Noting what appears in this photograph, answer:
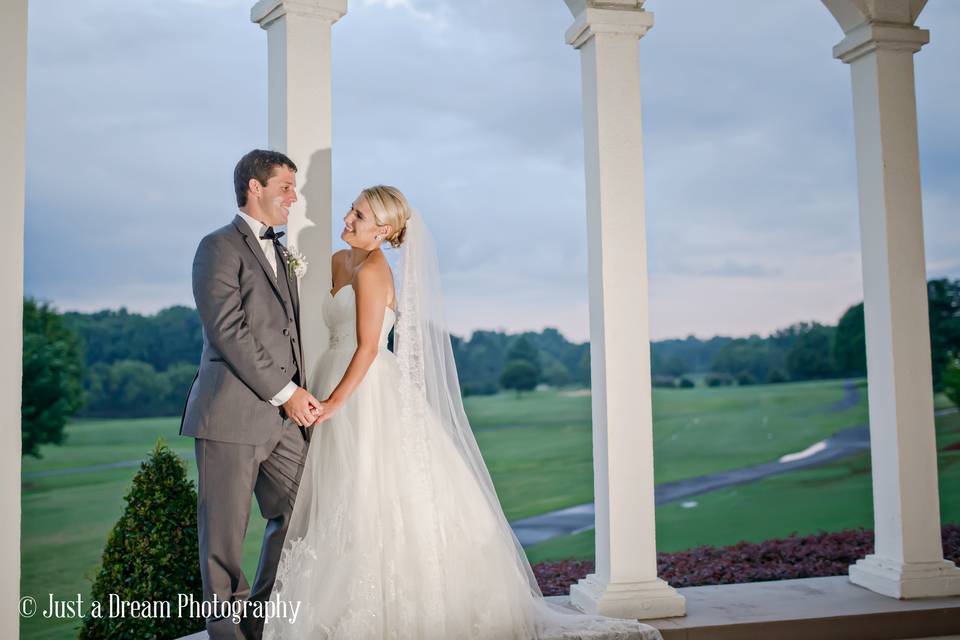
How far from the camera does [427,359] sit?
4008 mm

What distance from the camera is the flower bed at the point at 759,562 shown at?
6719 mm

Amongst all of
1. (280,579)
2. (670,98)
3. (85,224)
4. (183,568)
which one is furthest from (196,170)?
(280,579)

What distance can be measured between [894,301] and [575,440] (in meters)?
9.09

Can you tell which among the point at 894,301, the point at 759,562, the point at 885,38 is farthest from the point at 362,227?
the point at 759,562

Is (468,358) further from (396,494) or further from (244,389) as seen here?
(244,389)

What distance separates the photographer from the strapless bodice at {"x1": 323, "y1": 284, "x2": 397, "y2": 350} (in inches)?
157

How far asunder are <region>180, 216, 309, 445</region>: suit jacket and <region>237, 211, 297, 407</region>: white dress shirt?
38 millimetres

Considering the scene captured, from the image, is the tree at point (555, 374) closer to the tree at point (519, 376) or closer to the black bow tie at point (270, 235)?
the tree at point (519, 376)

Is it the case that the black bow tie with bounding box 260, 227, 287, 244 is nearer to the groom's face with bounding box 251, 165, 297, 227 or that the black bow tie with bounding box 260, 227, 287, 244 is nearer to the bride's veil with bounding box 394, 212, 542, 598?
the groom's face with bounding box 251, 165, 297, 227

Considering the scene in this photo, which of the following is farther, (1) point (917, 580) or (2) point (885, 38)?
(2) point (885, 38)

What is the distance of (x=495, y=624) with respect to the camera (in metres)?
3.71

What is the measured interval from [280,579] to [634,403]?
2.11 m

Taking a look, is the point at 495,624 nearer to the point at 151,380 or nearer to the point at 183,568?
the point at 183,568

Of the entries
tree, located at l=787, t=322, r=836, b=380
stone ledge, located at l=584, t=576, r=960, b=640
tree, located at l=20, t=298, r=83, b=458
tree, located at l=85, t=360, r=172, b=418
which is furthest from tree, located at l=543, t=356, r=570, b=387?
stone ledge, located at l=584, t=576, r=960, b=640
